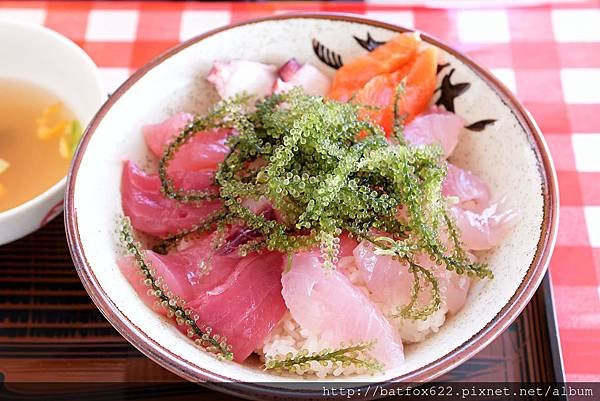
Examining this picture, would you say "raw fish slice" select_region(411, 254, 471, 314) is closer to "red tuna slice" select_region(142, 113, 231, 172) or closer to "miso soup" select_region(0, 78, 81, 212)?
"red tuna slice" select_region(142, 113, 231, 172)

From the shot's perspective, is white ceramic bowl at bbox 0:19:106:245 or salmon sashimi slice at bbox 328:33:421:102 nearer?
salmon sashimi slice at bbox 328:33:421:102

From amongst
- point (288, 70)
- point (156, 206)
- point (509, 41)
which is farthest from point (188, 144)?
point (509, 41)

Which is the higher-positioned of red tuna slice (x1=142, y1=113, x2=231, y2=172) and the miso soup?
red tuna slice (x1=142, y1=113, x2=231, y2=172)

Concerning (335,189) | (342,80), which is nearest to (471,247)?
(335,189)

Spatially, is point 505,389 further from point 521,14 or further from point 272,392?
point 521,14

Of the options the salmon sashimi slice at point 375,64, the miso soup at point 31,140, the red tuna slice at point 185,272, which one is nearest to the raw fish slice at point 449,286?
the red tuna slice at point 185,272

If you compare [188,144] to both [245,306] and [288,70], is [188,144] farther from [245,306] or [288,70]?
[245,306]

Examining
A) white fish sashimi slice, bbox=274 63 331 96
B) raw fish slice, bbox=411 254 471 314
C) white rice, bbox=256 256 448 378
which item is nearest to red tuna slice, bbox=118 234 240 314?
white rice, bbox=256 256 448 378
